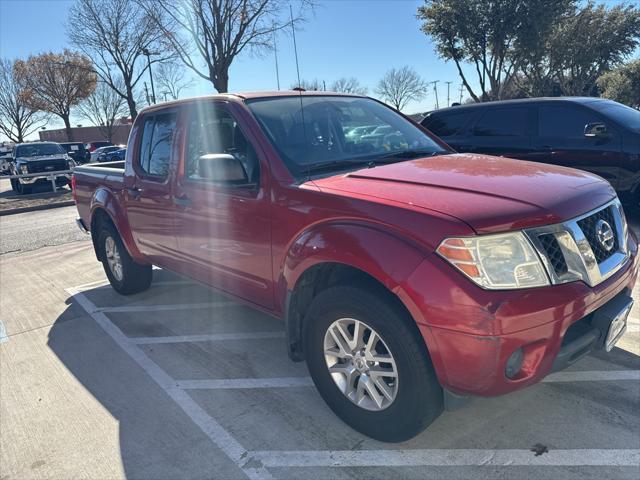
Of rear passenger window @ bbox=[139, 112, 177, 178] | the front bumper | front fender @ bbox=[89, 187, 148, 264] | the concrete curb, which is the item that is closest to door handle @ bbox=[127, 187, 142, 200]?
rear passenger window @ bbox=[139, 112, 177, 178]

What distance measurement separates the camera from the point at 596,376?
122 inches

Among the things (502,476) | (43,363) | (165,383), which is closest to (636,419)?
(502,476)

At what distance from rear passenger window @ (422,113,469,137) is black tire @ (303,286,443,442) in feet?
20.0

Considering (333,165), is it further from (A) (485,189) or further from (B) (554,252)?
(B) (554,252)

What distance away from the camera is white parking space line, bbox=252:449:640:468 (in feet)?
7.73

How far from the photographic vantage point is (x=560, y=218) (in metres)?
2.16

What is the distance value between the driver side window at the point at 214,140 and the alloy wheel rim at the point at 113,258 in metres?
1.92

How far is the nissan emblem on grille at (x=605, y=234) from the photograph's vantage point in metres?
2.37

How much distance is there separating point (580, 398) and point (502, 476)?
0.93 metres

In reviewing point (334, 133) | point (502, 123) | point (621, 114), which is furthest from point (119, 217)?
point (621, 114)

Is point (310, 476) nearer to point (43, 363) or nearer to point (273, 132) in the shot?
point (273, 132)

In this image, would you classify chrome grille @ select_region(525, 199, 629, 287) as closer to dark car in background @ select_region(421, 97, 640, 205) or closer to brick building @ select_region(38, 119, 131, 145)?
dark car in background @ select_region(421, 97, 640, 205)

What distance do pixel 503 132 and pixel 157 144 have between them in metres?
5.33

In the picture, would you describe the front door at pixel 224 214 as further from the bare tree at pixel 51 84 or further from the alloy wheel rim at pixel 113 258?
the bare tree at pixel 51 84
